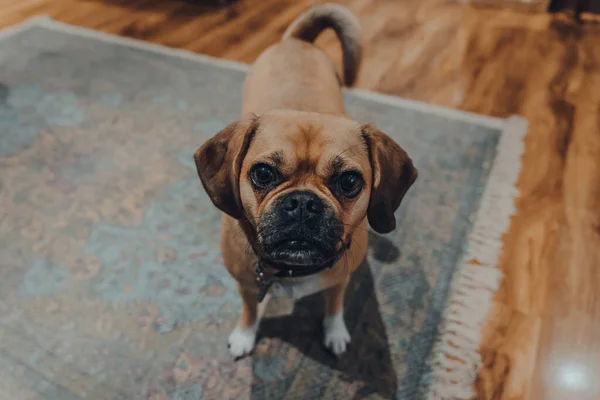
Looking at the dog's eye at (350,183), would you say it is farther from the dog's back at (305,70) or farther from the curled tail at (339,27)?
the curled tail at (339,27)

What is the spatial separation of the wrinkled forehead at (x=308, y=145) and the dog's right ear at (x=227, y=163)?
0.09 feet

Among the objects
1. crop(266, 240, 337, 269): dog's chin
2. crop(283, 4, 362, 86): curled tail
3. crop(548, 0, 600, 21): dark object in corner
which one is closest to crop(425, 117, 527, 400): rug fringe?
crop(266, 240, 337, 269): dog's chin

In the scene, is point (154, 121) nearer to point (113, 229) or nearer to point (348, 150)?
point (113, 229)

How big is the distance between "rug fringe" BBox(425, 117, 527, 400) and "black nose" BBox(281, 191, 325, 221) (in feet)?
2.48

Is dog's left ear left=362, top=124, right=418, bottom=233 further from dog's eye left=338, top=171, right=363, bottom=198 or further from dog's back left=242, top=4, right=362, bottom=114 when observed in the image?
dog's back left=242, top=4, right=362, bottom=114

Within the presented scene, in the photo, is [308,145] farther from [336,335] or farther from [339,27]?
[339,27]

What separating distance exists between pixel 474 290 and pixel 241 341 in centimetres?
83

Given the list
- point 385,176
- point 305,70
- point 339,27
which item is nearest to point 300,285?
point 385,176

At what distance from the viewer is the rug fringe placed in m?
1.47

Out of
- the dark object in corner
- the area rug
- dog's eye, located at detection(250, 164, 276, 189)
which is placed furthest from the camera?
the dark object in corner

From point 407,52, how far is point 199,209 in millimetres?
1838

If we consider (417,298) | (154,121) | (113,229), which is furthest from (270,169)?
(154,121)

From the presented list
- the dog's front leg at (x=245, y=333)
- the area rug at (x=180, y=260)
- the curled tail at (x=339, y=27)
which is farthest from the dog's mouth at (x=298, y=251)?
the curled tail at (x=339, y=27)

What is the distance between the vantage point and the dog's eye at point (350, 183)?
1.15 meters
